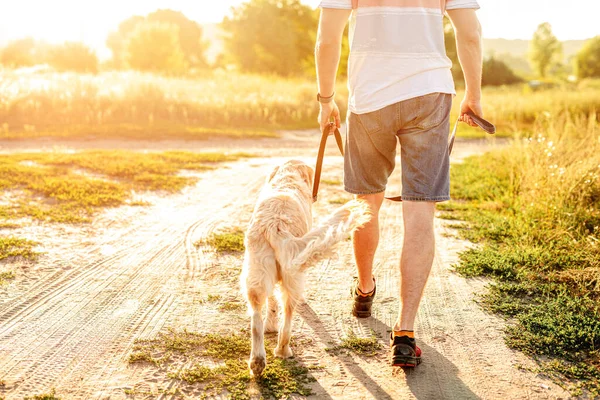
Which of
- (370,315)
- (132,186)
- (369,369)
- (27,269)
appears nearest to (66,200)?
(132,186)

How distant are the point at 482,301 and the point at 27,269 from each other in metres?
3.86

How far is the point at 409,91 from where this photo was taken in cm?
340

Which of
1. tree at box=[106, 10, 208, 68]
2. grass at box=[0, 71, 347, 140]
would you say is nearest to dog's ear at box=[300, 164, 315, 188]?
grass at box=[0, 71, 347, 140]

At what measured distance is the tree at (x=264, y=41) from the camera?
44.3m

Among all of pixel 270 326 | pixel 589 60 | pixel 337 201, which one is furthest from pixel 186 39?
pixel 270 326

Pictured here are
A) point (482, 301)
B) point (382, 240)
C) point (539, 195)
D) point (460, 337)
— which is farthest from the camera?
point (539, 195)

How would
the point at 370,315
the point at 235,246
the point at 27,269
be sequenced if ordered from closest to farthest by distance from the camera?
the point at 370,315
the point at 27,269
the point at 235,246

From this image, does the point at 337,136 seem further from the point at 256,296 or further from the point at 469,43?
the point at 256,296

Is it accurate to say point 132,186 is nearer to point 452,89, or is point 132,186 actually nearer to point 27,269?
point 27,269

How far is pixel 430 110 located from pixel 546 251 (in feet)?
9.52

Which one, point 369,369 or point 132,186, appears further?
point 132,186

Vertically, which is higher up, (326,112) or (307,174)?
(326,112)

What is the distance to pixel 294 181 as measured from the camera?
4.18 m

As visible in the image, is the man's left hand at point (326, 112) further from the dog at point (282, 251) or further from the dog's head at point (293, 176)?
the dog at point (282, 251)
